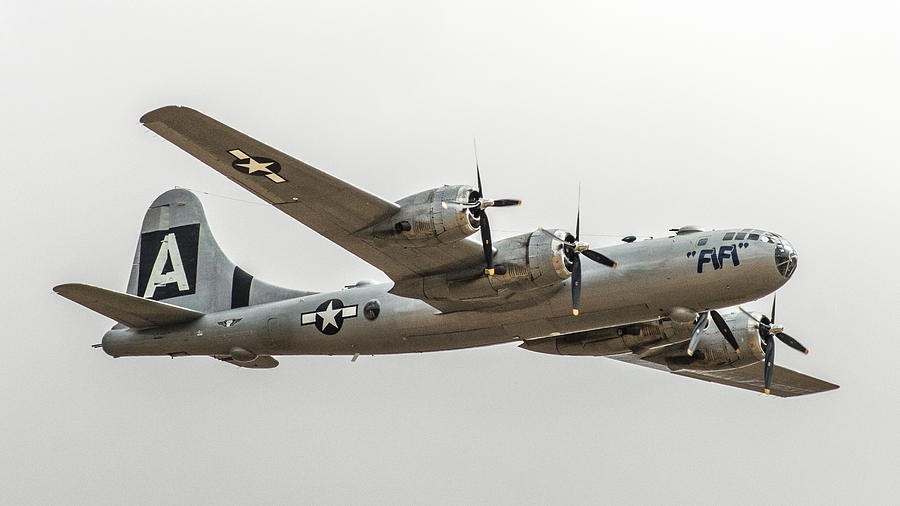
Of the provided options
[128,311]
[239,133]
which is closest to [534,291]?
[239,133]

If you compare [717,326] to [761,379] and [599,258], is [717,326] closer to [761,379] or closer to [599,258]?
[599,258]

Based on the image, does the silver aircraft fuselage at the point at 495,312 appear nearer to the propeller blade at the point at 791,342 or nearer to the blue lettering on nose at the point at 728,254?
the blue lettering on nose at the point at 728,254

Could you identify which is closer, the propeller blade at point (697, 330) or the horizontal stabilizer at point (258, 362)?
the propeller blade at point (697, 330)

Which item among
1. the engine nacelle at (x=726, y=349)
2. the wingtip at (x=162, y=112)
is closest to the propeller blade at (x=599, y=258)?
the engine nacelle at (x=726, y=349)

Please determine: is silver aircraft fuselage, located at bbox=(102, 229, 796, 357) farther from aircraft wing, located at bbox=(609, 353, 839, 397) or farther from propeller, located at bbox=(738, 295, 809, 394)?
aircraft wing, located at bbox=(609, 353, 839, 397)

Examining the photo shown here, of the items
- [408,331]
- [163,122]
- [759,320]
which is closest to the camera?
[163,122]

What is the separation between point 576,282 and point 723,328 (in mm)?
6137

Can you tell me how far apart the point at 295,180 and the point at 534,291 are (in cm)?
585

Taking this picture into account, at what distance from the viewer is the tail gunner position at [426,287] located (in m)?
22.2

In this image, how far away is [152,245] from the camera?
3052 cm

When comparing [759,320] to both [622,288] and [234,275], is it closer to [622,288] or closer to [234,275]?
[622,288]

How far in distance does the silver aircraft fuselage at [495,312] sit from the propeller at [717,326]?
203cm

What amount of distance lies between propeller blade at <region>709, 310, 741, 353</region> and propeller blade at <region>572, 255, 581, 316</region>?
532 cm

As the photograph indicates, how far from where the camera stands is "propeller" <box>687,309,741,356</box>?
1023 inches
